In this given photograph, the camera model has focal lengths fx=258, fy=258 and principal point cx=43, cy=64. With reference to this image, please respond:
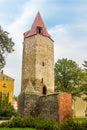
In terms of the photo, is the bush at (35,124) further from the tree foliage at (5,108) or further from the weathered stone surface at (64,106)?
the tree foliage at (5,108)

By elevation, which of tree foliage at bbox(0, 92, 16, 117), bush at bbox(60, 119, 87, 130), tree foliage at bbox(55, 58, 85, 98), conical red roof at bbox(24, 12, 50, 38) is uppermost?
conical red roof at bbox(24, 12, 50, 38)

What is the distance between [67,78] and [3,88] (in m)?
20.6

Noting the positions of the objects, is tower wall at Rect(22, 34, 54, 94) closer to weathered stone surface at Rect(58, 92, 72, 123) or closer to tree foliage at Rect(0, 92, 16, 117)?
weathered stone surface at Rect(58, 92, 72, 123)

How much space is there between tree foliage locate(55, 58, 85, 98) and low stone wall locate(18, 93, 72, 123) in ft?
49.7

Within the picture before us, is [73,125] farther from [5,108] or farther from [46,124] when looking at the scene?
[5,108]

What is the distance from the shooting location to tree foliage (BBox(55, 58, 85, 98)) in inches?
1876

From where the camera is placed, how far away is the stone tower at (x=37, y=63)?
34969 mm

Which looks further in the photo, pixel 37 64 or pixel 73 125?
pixel 37 64

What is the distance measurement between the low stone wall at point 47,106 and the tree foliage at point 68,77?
1514cm

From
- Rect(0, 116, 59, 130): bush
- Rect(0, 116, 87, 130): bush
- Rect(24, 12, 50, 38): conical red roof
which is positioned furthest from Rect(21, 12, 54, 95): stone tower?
Rect(0, 116, 87, 130): bush

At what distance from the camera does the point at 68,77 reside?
4859 centimetres

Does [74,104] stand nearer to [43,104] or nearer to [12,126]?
[43,104]

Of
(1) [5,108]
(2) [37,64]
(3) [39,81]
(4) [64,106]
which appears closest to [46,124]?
(4) [64,106]

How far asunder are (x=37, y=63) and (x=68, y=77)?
1433 cm
